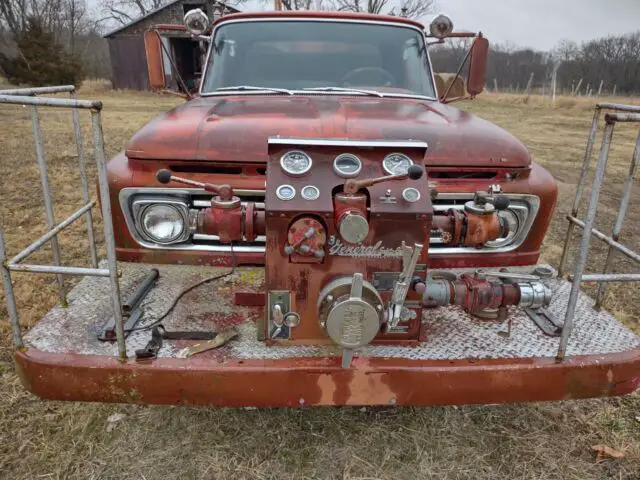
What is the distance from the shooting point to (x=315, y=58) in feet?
11.0

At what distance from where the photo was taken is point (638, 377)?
213 centimetres

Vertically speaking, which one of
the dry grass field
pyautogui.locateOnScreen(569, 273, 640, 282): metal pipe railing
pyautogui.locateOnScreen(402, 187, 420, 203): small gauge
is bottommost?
the dry grass field

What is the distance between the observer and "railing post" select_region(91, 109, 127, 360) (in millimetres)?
1670

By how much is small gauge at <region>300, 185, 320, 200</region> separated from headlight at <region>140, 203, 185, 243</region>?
76 centimetres

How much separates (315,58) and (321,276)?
1955mm

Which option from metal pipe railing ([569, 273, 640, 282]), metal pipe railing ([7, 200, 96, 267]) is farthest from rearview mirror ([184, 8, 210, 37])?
metal pipe railing ([569, 273, 640, 282])

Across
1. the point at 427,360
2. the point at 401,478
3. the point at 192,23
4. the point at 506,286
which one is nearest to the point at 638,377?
the point at 506,286

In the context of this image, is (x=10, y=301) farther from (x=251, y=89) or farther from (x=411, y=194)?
(x=251, y=89)

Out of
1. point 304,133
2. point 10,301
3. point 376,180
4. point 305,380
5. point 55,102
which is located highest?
point 55,102

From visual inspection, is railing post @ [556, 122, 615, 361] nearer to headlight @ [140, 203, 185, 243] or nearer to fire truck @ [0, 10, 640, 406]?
fire truck @ [0, 10, 640, 406]

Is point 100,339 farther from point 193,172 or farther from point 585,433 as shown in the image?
point 585,433

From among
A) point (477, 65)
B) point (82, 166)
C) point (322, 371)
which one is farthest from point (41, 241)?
point (477, 65)

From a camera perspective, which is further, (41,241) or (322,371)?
(41,241)

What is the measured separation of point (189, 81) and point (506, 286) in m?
3.30
